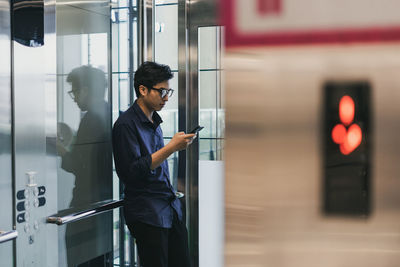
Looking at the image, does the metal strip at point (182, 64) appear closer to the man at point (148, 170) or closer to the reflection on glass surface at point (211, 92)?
the reflection on glass surface at point (211, 92)

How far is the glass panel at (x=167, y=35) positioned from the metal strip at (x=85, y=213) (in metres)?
0.97

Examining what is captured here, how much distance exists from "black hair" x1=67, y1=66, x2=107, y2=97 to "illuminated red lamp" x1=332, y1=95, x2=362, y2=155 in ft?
7.70

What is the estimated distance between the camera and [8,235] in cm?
234

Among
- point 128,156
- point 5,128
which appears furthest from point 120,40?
point 5,128

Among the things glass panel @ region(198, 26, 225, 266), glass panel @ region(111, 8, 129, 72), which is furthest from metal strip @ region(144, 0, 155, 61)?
glass panel @ region(198, 26, 225, 266)

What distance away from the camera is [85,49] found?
3016 millimetres

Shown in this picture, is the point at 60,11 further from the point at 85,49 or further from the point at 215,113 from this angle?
the point at 215,113

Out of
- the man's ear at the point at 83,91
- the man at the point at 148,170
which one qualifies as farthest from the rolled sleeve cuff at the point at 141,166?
the man's ear at the point at 83,91

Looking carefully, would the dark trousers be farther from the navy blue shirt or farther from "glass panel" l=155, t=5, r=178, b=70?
"glass panel" l=155, t=5, r=178, b=70

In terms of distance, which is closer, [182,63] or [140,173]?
[140,173]

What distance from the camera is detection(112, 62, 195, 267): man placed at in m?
2.80

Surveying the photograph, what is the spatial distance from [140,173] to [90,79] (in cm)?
66

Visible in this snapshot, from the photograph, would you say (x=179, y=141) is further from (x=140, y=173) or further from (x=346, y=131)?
(x=346, y=131)

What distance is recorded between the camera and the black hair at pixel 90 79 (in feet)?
9.55
